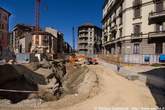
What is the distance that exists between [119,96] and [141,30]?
2744cm

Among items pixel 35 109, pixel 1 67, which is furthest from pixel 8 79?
pixel 35 109

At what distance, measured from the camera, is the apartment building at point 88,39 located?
99.8m

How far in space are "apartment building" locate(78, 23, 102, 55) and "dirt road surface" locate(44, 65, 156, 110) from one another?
258ft

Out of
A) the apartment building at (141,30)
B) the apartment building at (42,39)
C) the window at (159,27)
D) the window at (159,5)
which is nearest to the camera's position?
the apartment building at (141,30)

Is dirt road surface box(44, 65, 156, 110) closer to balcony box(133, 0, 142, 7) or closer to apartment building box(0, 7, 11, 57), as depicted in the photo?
balcony box(133, 0, 142, 7)

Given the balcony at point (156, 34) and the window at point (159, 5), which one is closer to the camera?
the balcony at point (156, 34)

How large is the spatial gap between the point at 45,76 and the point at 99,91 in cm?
2256

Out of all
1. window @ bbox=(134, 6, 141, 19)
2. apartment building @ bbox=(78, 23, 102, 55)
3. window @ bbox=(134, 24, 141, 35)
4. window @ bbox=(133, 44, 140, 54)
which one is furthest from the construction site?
apartment building @ bbox=(78, 23, 102, 55)

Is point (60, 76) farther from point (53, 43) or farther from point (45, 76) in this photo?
point (53, 43)

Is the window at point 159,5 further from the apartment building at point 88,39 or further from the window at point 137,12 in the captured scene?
the apartment building at point 88,39

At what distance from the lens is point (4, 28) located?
56906mm

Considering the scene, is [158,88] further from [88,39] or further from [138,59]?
[88,39]

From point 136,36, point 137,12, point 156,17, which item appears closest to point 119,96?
point 156,17

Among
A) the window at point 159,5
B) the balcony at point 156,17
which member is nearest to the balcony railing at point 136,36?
the balcony at point 156,17
